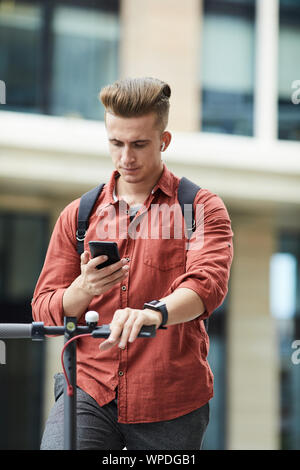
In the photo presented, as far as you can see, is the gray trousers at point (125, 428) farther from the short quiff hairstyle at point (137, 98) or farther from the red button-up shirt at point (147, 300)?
the short quiff hairstyle at point (137, 98)

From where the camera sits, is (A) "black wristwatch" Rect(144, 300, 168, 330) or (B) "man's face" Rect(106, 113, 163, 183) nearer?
A: (A) "black wristwatch" Rect(144, 300, 168, 330)

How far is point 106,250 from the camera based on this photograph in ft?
5.81

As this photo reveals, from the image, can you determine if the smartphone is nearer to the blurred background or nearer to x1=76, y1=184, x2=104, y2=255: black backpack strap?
x1=76, y1=184, x2=104, y2=255: black backpack strap

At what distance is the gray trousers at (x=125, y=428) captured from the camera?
77.4 inches

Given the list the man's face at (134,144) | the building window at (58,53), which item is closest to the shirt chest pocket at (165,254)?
the man's face at (134,144)

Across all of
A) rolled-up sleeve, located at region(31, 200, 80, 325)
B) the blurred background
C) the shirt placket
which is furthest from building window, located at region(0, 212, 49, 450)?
the shirt placket

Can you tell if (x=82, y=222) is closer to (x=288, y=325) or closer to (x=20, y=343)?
(x=20, y=343)

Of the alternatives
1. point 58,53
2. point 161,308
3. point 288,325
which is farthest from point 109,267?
point 288,325

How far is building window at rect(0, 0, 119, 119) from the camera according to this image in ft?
21.1

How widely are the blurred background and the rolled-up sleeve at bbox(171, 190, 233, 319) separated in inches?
159

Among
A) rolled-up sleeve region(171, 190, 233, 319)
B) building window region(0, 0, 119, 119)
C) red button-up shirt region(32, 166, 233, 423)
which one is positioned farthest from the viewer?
building window region(0, 0, 119, 119)

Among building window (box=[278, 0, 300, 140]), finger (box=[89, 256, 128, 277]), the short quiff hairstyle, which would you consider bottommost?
finger (box=[89, 256, 128, 277])

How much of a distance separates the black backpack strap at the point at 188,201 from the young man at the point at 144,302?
0.07ft

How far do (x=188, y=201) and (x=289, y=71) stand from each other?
5152 millimetres
